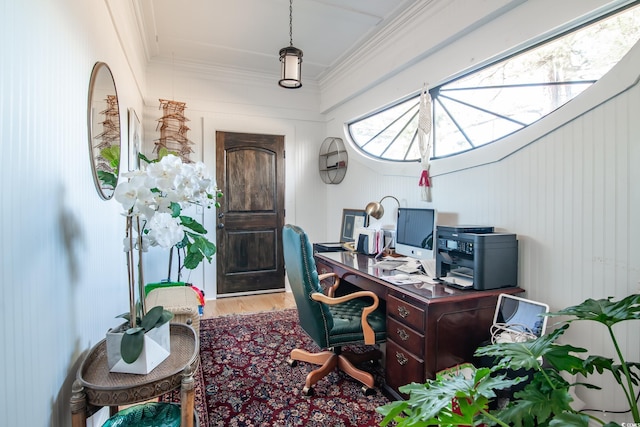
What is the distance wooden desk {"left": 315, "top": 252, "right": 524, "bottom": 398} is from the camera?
1.73 meters

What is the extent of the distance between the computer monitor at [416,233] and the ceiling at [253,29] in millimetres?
1670

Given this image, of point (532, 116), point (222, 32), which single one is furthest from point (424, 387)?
point (222, 32)

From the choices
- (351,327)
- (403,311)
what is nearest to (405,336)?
(403,311)

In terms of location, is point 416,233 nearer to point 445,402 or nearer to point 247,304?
point 445,402

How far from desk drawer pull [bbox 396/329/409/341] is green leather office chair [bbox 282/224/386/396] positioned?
18 cm

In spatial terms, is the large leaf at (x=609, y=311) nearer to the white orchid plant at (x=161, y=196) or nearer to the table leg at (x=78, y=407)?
the white orchid plant at (x=161, y=196)

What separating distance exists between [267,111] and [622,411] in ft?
13.8

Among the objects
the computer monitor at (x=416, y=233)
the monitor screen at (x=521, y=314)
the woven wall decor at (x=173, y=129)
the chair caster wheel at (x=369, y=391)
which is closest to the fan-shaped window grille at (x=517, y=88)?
the computer monitor at (x=416, y=233)

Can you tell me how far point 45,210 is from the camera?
108 centimetres

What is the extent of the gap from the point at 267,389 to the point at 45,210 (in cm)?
163

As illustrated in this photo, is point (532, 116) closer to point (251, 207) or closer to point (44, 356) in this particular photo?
point (44, 356)

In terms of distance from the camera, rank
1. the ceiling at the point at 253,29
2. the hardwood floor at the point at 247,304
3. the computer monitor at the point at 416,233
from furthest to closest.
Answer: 1. the hardwood floor at the point at 247,304
2. the ceiling at the point at 253,29
3. the computer monitor at the point at 416,233

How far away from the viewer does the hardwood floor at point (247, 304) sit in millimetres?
3688

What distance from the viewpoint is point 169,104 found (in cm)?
375
